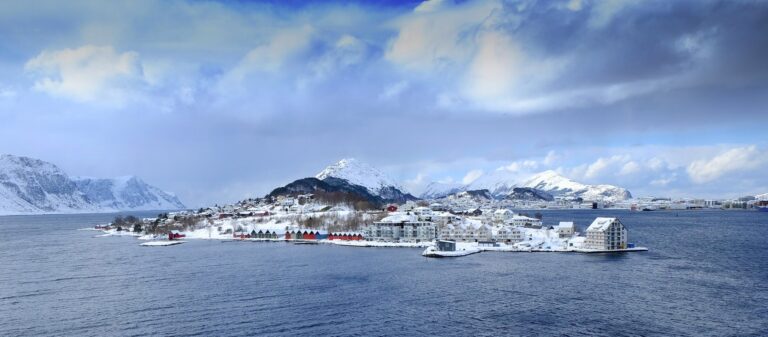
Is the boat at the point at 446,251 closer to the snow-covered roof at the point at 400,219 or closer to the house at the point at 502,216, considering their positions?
the snow-covered roof at the point at 400,219

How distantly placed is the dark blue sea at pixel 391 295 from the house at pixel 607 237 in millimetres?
5418

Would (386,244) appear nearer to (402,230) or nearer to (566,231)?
(402,230)

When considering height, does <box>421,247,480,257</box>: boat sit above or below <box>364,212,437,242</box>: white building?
below

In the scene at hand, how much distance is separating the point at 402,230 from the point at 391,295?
49.9m

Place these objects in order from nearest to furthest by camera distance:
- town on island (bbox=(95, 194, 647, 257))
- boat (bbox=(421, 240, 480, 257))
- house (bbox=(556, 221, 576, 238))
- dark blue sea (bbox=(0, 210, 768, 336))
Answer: dark blue sea (bbox=(0, 210, 768, 336)), boat (bbox=(421, 240, 480, 257)), town on island (bbox=(95, 194, 647, 257)), house (bbox=(556, 221, 576, 238))

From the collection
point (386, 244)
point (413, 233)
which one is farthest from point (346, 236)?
point (386, 244)

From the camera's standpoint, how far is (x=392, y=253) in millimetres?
69812

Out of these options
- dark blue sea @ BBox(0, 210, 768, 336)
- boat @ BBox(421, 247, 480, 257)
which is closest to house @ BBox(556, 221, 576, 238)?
boat @ BBox(421, 247, 480, 257)

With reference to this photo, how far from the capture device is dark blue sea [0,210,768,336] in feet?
98.1

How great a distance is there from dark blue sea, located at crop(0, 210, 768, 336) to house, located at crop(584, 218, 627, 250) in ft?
17.8

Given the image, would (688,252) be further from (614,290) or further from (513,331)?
(513,331)

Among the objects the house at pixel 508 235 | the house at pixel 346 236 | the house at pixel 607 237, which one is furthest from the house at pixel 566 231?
the house at pixel 346 236

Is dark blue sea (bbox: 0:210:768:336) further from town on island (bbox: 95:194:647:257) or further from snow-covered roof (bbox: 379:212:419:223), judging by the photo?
snow-covered roof (bbox: 379:212:419:223)

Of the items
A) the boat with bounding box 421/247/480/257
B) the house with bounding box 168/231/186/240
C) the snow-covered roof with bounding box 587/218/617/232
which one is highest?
the snow-covered roof with bounding box 587/218/617/232
